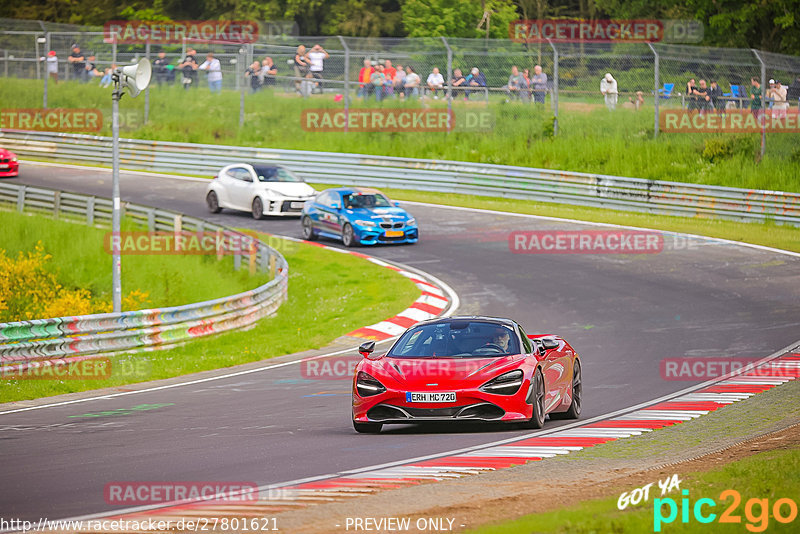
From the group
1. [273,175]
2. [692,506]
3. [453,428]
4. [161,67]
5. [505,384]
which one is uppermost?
[161,67]

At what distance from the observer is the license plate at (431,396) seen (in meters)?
10.9

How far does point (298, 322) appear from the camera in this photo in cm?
2156

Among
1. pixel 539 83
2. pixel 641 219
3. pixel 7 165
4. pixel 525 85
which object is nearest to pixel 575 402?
pixel 641 219

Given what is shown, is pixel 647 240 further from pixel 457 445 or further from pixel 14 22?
pixel 14 22

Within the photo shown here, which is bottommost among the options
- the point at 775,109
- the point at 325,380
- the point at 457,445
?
the point at 325,380

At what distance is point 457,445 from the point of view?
34.4 feet

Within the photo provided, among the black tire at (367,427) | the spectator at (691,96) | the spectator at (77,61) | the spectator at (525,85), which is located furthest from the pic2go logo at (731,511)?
the spectator at (77,61)

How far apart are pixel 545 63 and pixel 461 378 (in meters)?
25.0

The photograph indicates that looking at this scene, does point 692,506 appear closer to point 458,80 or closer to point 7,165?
point 458,80

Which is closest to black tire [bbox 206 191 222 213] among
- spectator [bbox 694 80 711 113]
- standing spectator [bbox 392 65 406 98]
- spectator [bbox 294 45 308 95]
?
spectator [bbox 294 45 308 95]

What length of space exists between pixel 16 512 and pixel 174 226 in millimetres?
19738

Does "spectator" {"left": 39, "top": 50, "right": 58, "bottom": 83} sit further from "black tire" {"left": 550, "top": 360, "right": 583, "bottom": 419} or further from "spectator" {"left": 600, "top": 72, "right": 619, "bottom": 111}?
"black tire" {"left": 550, "top": 360, "right": 583, "bottom": 419}

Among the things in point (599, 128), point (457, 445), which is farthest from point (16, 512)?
point (599, 128)

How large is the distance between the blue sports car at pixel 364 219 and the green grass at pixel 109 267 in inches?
126
